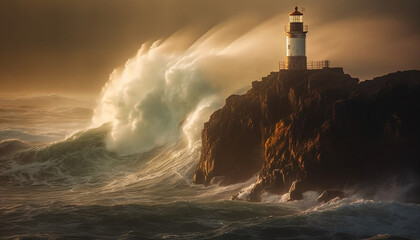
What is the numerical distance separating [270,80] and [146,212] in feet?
32.4

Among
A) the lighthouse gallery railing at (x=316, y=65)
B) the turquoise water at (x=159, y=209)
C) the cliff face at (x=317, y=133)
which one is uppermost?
the lighthouse gallery railing at (x=316, y=65)

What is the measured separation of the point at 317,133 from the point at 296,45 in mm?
Answer: 7026

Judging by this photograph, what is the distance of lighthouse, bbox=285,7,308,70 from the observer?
143ft

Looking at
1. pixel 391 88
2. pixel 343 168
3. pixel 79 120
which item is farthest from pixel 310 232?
pixel 79 120

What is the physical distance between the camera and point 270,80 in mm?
43344

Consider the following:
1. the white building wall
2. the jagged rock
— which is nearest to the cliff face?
the jagged rock

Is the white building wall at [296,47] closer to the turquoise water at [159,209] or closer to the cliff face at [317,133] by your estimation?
the cliff face at [317,133]

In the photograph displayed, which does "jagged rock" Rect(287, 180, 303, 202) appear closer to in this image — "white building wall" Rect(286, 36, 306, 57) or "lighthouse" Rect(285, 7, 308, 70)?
"lighthouse" Rect(285, 7, 308, 70)

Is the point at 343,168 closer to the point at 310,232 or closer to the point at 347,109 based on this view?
the point at 347,109

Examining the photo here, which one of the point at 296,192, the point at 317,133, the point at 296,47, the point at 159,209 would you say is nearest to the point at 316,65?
the point at 296,47

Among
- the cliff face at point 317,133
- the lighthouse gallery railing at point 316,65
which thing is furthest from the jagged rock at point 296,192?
the lighthouse gallery railing at point 316,65

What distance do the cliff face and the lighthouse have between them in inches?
45.9

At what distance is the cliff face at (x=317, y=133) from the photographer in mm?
37125

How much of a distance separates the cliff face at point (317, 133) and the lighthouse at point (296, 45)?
116 cm
